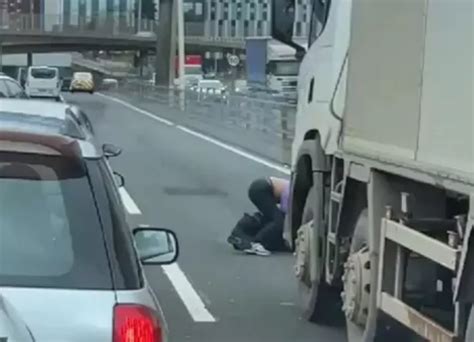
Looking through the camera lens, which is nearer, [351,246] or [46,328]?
[46,328]

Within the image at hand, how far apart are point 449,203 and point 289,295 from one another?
4.24 metres

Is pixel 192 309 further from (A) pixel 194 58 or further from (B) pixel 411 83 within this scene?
(A) pixel 194 58

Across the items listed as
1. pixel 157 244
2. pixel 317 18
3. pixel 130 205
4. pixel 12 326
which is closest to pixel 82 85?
pixel 130 205

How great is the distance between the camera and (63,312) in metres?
4.01

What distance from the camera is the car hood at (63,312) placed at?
13.0ft

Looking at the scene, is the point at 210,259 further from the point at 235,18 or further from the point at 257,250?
the point at 235,18

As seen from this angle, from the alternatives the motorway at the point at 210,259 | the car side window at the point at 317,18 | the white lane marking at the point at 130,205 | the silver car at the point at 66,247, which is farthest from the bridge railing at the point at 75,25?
the silver car at the point at 66,247

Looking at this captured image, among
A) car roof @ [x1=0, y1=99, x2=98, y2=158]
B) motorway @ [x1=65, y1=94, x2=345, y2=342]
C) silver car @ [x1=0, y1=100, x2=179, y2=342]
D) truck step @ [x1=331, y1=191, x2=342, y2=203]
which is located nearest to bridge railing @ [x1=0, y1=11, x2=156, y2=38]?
motorway @ [x1=65, y1=94, x2=345, y2=342]

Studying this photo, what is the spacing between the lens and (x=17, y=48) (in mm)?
125500

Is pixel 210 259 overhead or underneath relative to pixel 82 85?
overhead

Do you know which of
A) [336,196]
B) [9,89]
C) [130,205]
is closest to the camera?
[336,196]

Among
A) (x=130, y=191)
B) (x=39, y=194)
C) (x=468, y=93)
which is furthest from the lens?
(x=130, y=191)

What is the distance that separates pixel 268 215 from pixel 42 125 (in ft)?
28.0

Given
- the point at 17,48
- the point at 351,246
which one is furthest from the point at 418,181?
the point at 17,48
